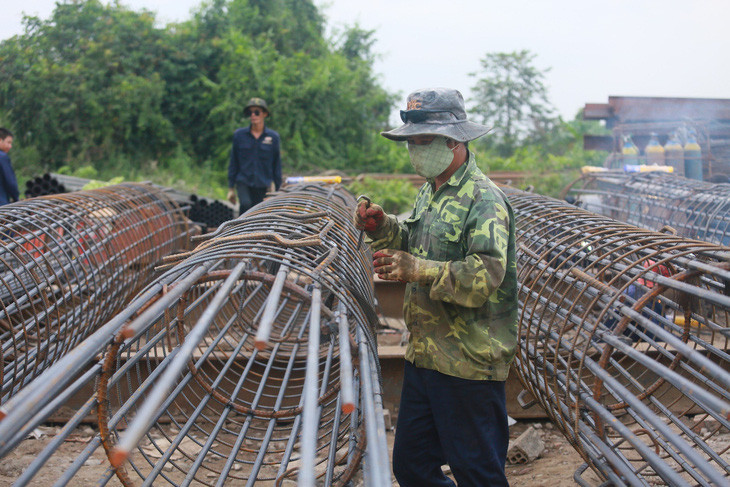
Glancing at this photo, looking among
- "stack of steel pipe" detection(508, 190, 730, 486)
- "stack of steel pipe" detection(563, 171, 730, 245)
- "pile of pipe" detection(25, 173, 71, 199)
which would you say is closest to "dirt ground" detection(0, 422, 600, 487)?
"stack of steel pipe" detection(508, 190, 730, 486)

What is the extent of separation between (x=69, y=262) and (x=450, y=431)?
3.17m

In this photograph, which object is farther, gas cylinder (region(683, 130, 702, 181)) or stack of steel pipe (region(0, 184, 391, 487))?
gas cylinder (region(683, 130, 702, 181))

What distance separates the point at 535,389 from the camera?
361 cm

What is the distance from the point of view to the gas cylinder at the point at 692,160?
342 inches

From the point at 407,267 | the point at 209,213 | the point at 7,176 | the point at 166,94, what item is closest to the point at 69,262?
the point at 7,176

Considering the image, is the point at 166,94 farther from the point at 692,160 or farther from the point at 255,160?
the point at 692,160

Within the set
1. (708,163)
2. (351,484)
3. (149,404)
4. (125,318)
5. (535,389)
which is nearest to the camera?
(149,404)

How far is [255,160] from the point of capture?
7.75m

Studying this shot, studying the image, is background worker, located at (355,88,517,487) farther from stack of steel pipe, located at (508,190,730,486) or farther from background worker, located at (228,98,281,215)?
background worker, located at (228,98,281,215)

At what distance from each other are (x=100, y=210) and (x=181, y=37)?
44.9 feet

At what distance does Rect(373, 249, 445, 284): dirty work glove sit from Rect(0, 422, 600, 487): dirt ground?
1712 mm

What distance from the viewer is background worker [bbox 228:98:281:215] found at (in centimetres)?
776

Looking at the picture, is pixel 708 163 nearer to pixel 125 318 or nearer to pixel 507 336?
pixel 507 336

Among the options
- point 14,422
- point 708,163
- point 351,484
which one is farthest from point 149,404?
point 708,163
